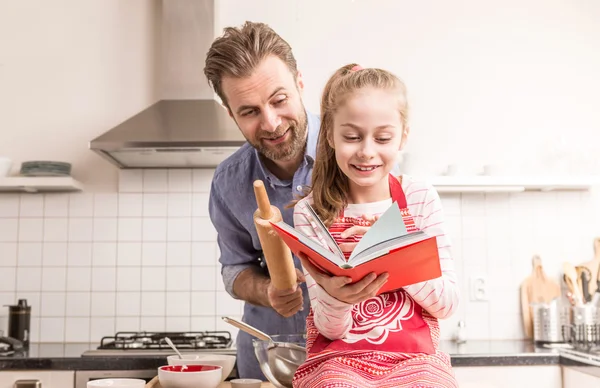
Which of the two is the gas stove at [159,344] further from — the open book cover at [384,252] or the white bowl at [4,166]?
the open book cover at [384,252]

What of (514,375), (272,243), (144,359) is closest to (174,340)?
(144,359)

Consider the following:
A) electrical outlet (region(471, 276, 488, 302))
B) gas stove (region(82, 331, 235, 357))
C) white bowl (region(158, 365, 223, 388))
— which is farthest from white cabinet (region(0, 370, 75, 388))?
electrical outlet (region(471, 276, 488, 302))

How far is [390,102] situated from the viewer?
1334mm

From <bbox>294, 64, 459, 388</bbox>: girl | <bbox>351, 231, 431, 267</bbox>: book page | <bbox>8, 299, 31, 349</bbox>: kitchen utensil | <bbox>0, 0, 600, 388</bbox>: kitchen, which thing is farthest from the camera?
<bbox>0, 0, 600, 388</bbox>: kitchen

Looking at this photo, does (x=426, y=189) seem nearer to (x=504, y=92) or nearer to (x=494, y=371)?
(x=494, y=371)

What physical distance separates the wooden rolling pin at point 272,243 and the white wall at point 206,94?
1908 millimetres

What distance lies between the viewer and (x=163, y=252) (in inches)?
131

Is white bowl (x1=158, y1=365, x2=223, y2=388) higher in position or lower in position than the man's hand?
lower

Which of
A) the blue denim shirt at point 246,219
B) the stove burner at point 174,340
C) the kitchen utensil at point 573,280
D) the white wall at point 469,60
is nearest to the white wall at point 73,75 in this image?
the white wall at point 469,60

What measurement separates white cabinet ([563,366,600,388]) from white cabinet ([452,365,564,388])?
0.17 ft

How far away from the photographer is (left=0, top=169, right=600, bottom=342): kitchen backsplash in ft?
10.8

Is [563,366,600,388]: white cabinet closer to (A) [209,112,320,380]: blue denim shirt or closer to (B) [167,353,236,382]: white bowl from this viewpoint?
(A) [209,112,320,380]: blue denim shirt

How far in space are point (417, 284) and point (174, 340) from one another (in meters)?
1.93

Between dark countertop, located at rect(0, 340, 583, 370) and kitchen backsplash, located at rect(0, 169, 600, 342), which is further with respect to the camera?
kitchen backsplash, located at rect(0, 169, 600, 342)
